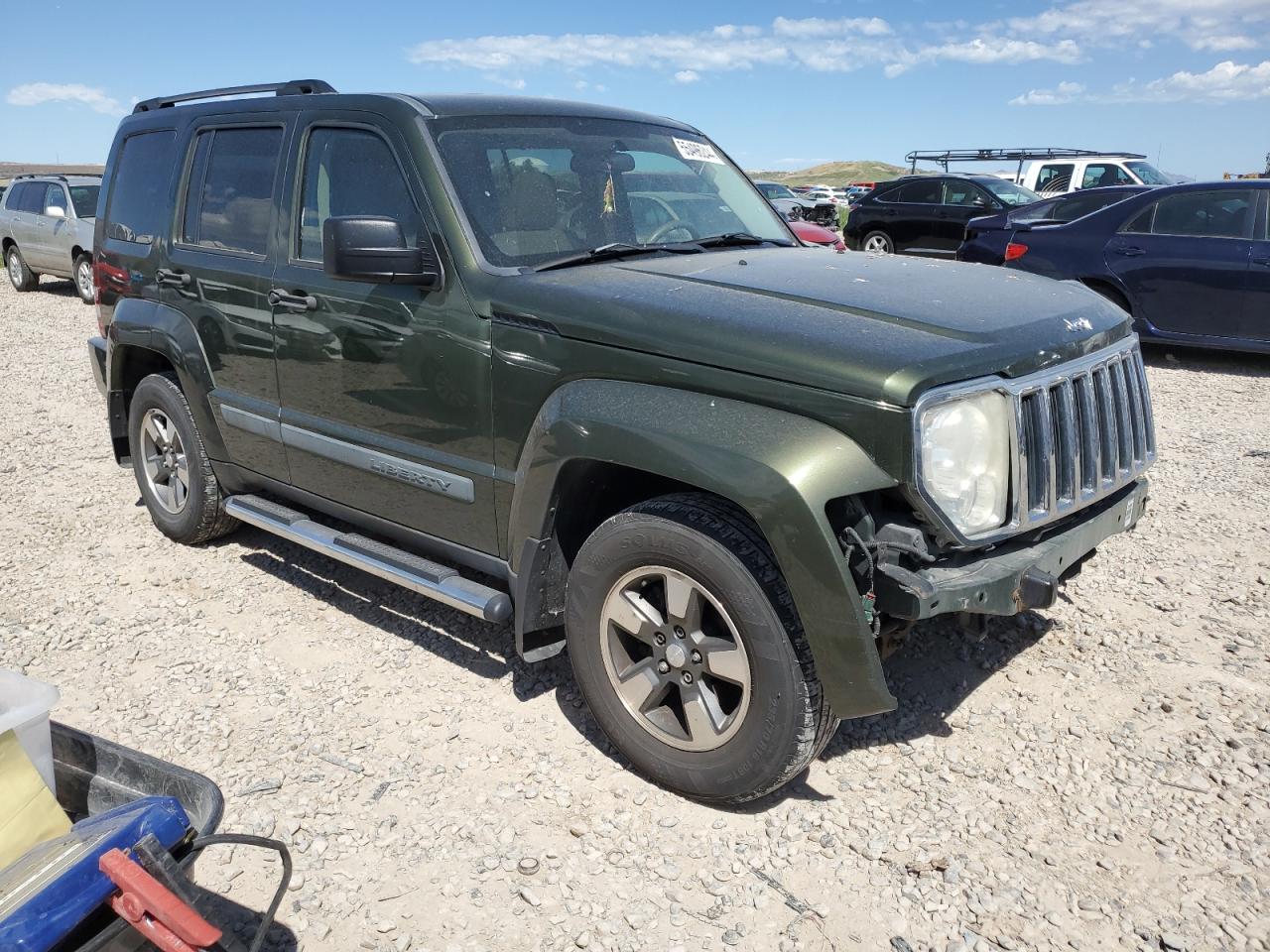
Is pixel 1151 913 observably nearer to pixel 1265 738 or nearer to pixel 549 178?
pixel 1265 738

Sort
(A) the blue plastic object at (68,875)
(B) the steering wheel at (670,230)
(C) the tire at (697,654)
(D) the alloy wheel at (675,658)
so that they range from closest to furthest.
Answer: (A) the blue plastic object at (68,875) → (C) the tire at (697,654) → (D) the alloy wheel at (675,658) → (B) the steering wheel at (670,230)

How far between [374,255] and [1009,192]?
47.3ft

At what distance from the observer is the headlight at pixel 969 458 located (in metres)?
2.62

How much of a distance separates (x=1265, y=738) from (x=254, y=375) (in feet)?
13.2

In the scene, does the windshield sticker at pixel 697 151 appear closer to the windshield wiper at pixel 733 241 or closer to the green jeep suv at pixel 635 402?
the green jeep suv at pixel 635 402

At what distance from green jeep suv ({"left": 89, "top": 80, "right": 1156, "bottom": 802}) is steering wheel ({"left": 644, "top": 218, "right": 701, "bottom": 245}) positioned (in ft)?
0.07

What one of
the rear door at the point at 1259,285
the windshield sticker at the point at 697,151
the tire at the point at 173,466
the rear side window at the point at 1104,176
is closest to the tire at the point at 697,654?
the windshield sticker at the point at 697,151

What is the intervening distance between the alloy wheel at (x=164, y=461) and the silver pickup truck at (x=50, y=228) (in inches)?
429

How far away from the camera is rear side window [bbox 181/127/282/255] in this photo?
13.8 feet

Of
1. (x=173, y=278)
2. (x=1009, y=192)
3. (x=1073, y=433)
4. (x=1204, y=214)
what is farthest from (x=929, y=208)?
(x=1073, y=433)

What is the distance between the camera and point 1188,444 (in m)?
6.81

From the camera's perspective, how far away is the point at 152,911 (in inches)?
76.0

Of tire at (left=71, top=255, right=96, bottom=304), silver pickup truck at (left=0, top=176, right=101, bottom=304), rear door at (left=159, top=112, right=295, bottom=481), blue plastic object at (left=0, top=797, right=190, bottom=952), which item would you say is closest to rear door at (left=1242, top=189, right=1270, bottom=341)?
rear door at (left=159, top=112, right=295, bottom=481)

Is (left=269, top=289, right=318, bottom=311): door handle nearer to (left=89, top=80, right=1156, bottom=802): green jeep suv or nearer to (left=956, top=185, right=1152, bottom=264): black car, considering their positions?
(left=89, top=80, right=1156, bottom=802): green jeep suv
